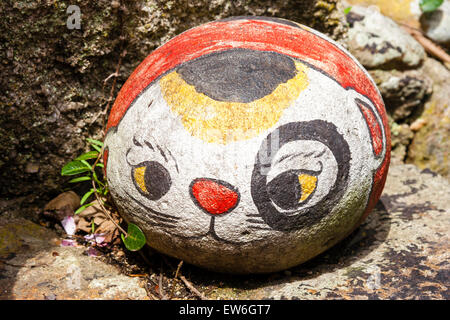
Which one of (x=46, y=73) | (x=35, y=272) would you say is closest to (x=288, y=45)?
(x=46, y=73)

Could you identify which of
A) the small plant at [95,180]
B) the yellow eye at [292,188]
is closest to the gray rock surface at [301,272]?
the small plant at [95,180]

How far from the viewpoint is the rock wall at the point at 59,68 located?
102 inches

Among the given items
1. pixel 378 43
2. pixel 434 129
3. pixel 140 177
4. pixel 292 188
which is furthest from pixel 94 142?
pixel 434 129

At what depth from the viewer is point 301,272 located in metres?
2.46

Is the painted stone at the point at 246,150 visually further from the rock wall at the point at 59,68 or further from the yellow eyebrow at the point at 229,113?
the rock wall at the point at 59,68

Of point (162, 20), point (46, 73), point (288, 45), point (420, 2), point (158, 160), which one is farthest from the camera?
point (420, 2)

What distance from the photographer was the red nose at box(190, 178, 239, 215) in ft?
6.62

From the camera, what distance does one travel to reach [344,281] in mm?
2311

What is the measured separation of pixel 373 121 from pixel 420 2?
270 centimetres

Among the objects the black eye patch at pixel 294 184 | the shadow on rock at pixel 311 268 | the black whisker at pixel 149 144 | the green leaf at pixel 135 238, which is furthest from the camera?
the shadow on rock at pixel 311 268

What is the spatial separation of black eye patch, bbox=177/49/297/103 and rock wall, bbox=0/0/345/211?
0.80 m

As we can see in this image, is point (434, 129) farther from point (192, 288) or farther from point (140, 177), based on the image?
point (140, 177)

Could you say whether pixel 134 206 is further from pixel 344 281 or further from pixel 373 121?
pixel 373 121
